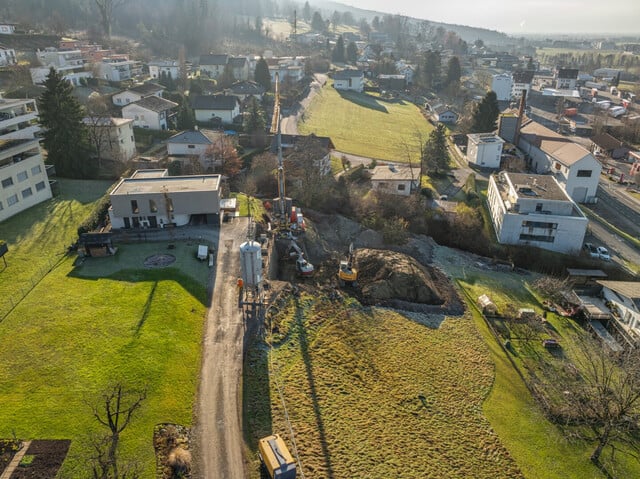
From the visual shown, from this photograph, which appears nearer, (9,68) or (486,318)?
(486,318)

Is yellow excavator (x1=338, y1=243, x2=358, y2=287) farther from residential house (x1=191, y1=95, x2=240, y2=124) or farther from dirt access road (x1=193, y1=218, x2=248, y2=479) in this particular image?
residential house (x1=191, y1=95, x2=240, y2=124)

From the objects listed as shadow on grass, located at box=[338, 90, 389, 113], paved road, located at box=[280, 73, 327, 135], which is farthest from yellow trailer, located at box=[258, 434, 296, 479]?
shadow on grass, located at box=[338, 90, 389, 113]

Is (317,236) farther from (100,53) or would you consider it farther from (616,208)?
(100,53)

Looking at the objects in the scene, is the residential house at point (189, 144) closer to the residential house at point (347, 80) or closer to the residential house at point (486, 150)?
the residential house at point (486, 150)

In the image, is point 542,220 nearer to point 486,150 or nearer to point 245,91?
point 486,150

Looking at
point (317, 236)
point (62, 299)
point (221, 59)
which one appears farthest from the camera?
point (221, 59)

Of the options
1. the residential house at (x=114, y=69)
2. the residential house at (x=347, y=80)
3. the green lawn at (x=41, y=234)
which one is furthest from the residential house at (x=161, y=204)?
the residential house at (x=347, y=80)

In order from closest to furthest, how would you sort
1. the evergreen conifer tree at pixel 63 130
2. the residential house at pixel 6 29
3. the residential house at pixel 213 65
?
the evergreen conifer tree at pixel 63 130
the residential house at pixel 6 29
the residential house at pixel 213 65

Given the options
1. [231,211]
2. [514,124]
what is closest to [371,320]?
[231,211]
